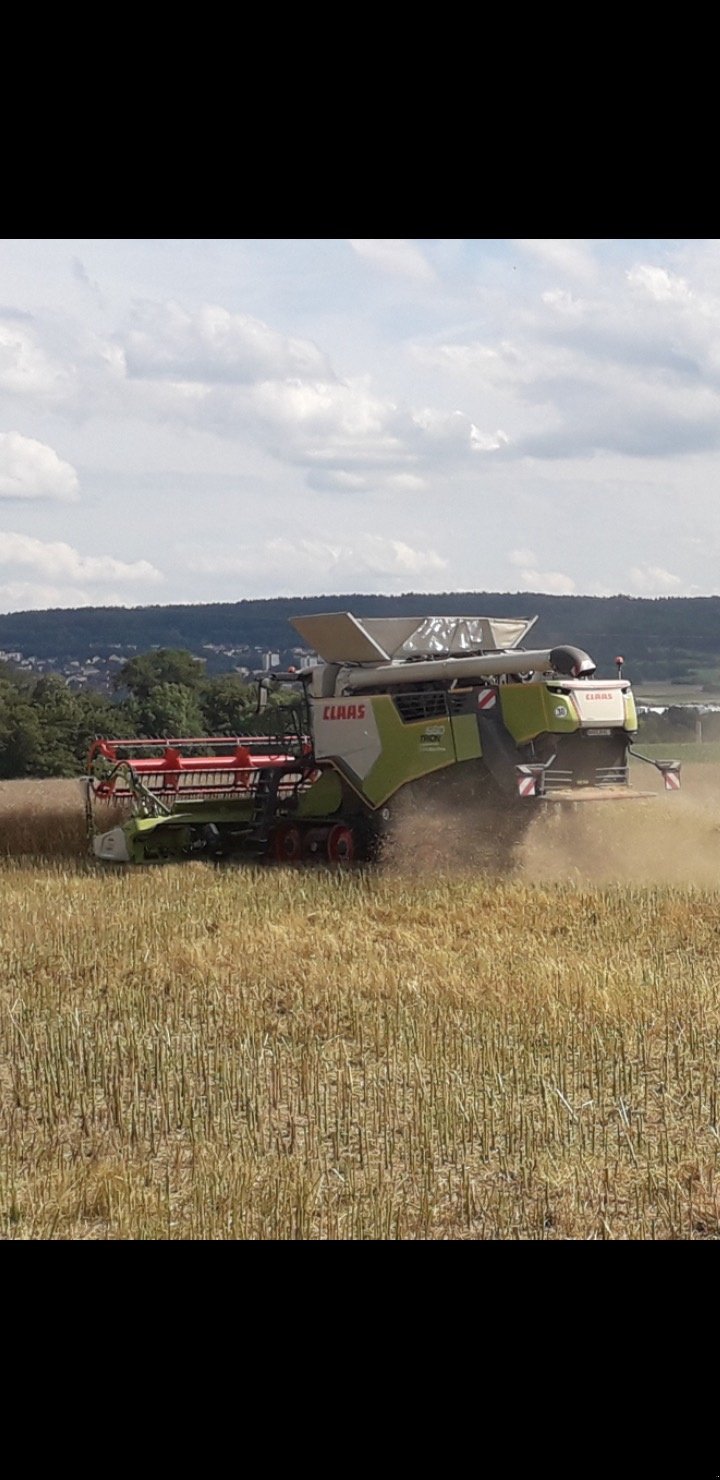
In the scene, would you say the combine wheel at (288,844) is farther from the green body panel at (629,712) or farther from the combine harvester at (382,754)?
the green body panel at (629,712)

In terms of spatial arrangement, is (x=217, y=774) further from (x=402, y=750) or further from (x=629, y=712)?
(x=629, y=712)

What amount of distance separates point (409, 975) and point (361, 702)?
17.4 ft

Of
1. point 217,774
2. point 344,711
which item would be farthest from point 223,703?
point 344,711

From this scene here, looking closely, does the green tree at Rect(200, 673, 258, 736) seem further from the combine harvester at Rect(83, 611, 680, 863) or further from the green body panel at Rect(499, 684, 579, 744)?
the green body panel at Rect(499, 684, 579, 744)

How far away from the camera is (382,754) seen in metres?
13.9

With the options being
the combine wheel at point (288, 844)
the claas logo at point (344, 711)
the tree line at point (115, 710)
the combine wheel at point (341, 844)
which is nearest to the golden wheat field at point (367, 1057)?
the combine wheel at point (341, 844)

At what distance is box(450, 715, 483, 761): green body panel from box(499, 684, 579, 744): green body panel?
0.96 ft

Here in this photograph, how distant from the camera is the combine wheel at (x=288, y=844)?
1479 centimetres

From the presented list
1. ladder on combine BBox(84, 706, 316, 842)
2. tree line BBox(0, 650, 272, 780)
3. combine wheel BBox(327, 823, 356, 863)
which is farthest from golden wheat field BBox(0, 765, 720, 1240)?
tree line BBox(0, 650, 272, 780)

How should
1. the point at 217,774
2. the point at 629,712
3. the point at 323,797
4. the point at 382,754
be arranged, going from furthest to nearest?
the point at 217,774, the point at 323,797, the point at 382,754, the point at 629,712

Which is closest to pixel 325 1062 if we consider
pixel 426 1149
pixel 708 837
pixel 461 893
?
pixel 426 1149

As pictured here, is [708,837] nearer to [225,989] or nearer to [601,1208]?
[225,989]

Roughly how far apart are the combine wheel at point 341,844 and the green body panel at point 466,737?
4.70 ft

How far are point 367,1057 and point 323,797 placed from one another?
7.29 metres
